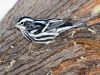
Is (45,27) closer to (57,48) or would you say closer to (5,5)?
(57,48)

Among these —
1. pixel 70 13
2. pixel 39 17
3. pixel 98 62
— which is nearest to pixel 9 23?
pixel 39 17

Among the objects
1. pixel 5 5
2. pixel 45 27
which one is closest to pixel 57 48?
pixel 45 27

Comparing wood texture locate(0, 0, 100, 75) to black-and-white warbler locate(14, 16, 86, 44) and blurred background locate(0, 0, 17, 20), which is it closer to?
black-and-white warbler locate(14, 16, 86, 44)

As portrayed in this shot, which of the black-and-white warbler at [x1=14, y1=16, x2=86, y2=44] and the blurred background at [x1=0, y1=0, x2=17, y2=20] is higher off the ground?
the blurred background at [x1=0, y1=0, x2=17, y2=20]

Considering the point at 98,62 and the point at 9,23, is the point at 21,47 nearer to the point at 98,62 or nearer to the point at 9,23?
the point at 9,23

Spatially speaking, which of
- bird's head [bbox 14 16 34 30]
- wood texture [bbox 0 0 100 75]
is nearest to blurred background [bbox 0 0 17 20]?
wood texture [bbox 0 0 100 75]

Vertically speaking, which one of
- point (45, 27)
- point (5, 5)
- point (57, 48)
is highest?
point (5, 5)
